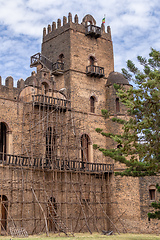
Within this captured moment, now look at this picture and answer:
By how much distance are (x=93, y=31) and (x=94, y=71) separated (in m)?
3.42

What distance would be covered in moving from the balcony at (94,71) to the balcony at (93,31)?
290cm

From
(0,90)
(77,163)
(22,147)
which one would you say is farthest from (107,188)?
(0,90)

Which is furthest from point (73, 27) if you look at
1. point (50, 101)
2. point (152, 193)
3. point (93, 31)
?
point (152, 193)

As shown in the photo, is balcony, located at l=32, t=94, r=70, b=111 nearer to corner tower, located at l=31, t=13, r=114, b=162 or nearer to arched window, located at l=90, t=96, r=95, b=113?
corner tower, located at l=31, t=13, r=114, b=162

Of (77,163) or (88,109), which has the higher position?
(88,109)

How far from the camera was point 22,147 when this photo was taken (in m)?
24.7

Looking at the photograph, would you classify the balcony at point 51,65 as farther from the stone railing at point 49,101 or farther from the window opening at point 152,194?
the window opening at point 152,194

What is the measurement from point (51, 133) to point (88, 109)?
221 inches

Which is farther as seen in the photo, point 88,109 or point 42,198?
point 88,109

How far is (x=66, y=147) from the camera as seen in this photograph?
2691cm

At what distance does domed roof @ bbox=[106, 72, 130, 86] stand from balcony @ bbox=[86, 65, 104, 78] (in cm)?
85

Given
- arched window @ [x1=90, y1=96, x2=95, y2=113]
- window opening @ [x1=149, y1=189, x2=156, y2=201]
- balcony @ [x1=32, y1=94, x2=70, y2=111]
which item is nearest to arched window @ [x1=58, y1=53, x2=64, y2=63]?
arched window @ [x1=90, y1=96, x2=95, y2=113]

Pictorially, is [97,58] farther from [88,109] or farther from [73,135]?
[73,135]

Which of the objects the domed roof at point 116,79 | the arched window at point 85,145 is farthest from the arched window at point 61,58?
the arched window at point 85,145
